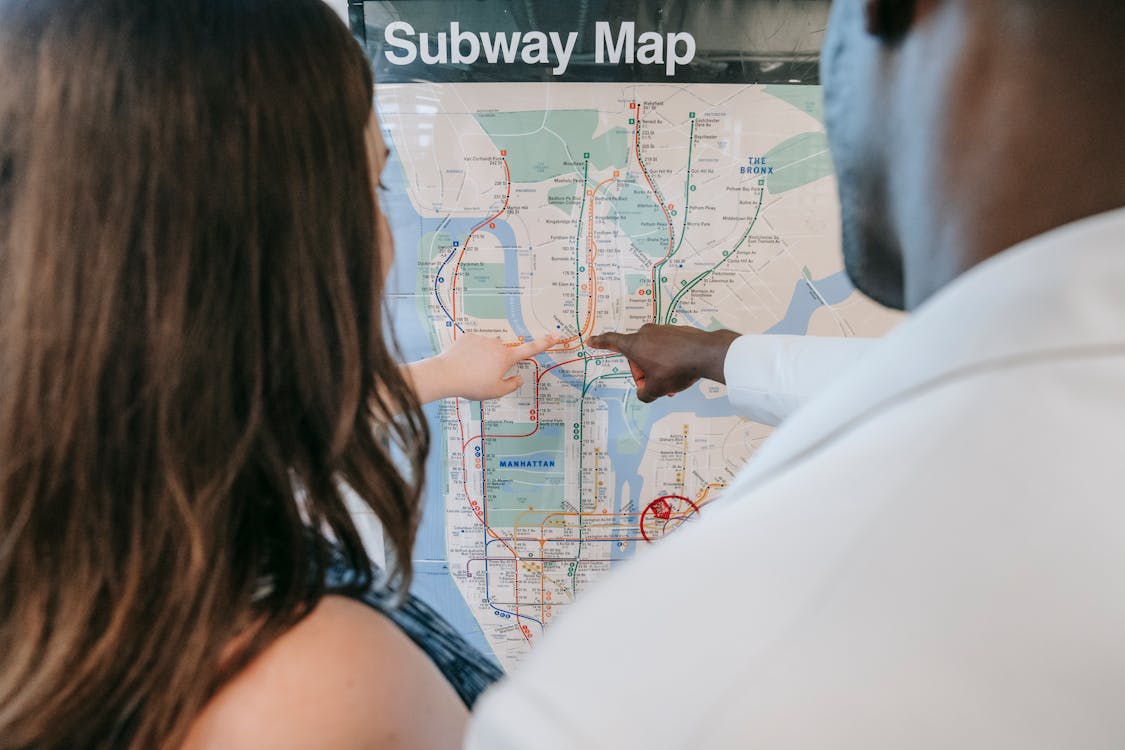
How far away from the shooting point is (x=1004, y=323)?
0.36 meters

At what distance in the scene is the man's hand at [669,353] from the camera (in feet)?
4.23

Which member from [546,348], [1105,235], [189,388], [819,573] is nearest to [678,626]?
[819,573]

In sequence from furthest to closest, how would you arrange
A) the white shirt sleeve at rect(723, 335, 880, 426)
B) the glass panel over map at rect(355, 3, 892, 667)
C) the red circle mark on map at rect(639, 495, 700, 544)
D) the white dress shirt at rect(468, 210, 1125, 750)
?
1. the red circle mark on map at rect(639, 495, 700, 544)
2. the glass panel over map at rect(355, 3, 892, 667)
3. the white shirt sleeve at rect(723, 335, 880, 426)
4. the white dress shirt at rect(468, 210, 1125, 750)

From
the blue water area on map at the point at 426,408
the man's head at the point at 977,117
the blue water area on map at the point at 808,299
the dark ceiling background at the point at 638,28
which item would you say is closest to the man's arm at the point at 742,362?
the blue water area on map at the point at 808,299

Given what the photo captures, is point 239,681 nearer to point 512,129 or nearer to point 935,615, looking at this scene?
point 935,615

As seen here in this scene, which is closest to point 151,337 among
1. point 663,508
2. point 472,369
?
point 472,369

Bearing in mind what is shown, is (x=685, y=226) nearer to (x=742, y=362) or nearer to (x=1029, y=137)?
(x=742, y=362)

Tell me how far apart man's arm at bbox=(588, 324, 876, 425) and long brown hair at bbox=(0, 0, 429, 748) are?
0.81 m

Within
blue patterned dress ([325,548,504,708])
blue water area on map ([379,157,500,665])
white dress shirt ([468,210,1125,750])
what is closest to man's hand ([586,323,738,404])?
blue water area on map ([379,157,500,665])

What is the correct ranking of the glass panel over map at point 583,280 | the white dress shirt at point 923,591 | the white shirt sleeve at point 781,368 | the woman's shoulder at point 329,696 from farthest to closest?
1. the glass panel over map at point 583,280
2. the white shirt sleeve at point 781,368
3. the woman's shoulder at point 329,696
4. the white dress shirt at point 923,591

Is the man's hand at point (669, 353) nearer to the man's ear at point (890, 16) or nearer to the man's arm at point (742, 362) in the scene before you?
the man's arm at point (742, 362)

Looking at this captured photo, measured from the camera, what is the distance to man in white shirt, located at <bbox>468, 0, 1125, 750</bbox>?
0.32m

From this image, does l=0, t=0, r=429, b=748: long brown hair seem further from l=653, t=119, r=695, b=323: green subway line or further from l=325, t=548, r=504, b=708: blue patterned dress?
l=653, t=119, r=695, b=323: green subway line

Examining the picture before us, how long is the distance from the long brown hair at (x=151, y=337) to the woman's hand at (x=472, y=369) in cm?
70
